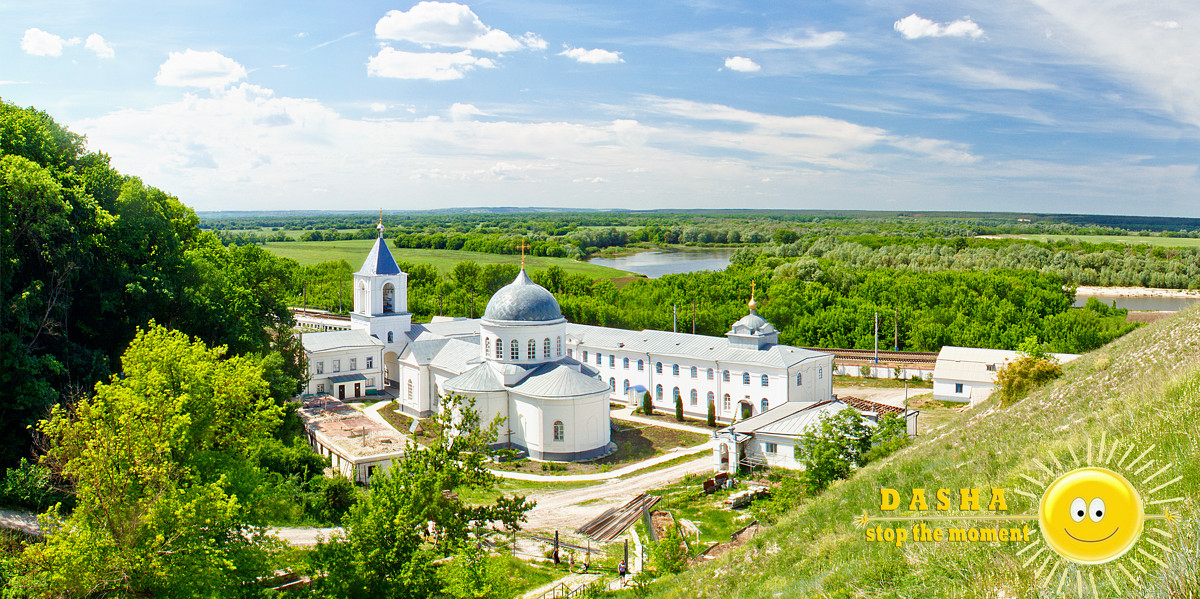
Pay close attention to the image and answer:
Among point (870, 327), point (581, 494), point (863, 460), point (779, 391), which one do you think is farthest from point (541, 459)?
point (870, 327)

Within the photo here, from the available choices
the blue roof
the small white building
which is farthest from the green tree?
the small white building

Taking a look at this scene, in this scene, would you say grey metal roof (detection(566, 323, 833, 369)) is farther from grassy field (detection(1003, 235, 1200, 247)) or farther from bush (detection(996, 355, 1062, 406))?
grassy field (detection(1003, 235, 1200, 247))

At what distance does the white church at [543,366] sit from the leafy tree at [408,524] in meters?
15.4

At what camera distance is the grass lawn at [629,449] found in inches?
1172

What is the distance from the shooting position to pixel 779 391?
3559 cm

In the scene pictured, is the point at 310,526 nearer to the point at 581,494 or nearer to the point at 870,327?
the point at 581,494

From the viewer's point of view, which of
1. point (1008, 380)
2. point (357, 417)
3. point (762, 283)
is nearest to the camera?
point (1008, 380)

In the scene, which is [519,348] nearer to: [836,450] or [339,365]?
[339,365]

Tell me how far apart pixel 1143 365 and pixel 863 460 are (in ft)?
26.6

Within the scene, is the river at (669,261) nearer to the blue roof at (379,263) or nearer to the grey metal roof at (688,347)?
the grey metal roof at (688,347)

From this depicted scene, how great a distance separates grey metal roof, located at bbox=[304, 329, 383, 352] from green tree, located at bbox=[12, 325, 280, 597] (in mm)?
25520

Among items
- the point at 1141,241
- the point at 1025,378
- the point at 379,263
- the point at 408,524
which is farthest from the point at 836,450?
the point at 1141,241

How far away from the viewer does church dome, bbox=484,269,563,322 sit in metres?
34.5

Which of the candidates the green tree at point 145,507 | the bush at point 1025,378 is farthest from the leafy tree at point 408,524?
the bush at point 1025,378
